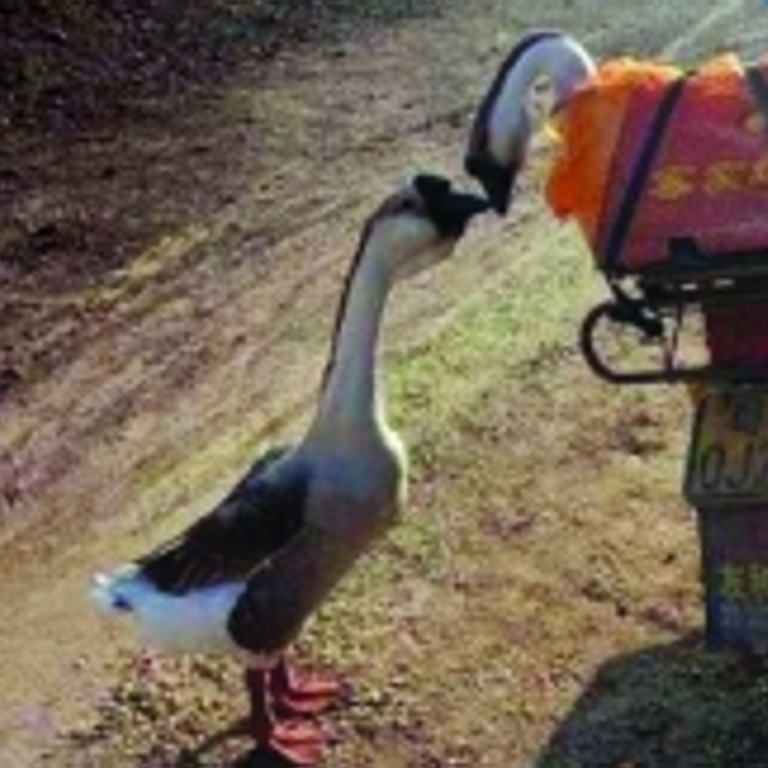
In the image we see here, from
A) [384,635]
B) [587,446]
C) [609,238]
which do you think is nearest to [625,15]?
[587,446]

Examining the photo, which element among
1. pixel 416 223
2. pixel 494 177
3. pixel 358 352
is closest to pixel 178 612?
pixel 358 352

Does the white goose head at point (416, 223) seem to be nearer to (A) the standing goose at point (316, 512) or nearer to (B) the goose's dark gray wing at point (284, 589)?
(A) the standing goose at point (316, 512)

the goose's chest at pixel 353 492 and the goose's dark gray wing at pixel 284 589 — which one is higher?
the goose's chest at pixel 353 492

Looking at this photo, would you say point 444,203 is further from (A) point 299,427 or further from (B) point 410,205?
(A) point 299,427

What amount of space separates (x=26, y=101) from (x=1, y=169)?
3.01 feet

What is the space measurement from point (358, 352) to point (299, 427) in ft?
6.48

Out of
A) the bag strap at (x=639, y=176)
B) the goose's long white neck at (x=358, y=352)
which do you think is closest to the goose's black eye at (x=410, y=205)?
the goose's long white neck at (x=358, y=352)

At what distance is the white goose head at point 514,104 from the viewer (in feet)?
15.9

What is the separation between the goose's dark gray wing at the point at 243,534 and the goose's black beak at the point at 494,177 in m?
0.86

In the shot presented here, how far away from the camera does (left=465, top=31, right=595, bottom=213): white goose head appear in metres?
4.84

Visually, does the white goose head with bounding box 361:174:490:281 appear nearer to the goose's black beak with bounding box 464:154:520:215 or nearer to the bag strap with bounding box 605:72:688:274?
the goose's black beak with bounding box 464:154:520:215

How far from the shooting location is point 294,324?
8.02 metres

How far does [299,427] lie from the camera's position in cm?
716

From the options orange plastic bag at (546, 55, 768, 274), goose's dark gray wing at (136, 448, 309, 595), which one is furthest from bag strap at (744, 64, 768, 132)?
goose's dark gray wing at (136, 448, 309, 595)
